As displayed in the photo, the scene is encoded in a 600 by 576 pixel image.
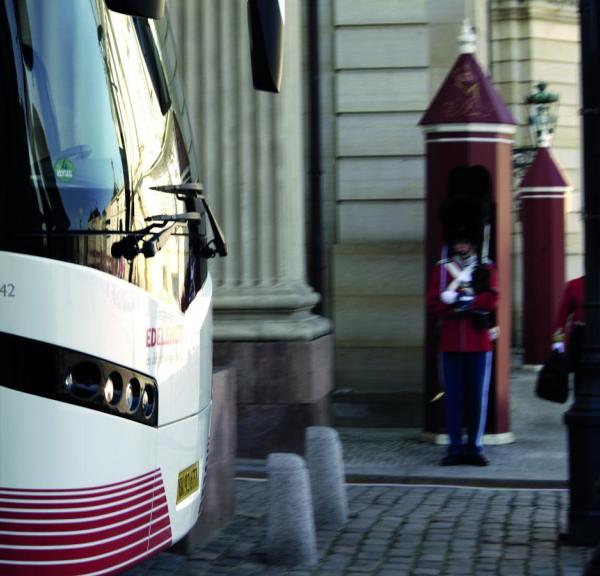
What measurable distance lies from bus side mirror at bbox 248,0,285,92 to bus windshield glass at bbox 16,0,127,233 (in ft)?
2.01

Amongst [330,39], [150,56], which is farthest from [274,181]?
[150,56]

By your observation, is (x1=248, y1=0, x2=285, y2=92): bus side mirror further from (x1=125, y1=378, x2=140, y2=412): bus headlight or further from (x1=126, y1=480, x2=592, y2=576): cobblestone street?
(x1=126, y1=480, x2=592, y2=576): cobblestone street

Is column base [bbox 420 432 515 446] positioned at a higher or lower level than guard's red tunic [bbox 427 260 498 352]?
lower

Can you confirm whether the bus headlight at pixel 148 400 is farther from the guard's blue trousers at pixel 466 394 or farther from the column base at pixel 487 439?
the column base at pixel 487 439

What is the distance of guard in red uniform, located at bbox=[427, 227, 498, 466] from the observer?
1073 centimetres

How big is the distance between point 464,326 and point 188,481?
5037mm

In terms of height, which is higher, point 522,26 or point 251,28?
point 522,26

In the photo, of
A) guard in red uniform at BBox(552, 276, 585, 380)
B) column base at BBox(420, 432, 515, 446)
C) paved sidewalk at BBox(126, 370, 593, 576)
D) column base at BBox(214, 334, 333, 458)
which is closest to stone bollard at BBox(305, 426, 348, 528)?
paved sidewalk at BBox(126, 370, 593, 576)

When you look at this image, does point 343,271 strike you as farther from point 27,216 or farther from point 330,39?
point 27,216

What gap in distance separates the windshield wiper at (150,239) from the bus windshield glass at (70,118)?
77 mm

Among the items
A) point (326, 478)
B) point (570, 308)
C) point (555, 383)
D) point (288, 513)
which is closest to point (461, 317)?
point (570, 308)

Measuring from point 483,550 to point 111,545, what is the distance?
9.45 ft

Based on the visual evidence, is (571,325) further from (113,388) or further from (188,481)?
(113,388)

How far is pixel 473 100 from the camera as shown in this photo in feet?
37.4
